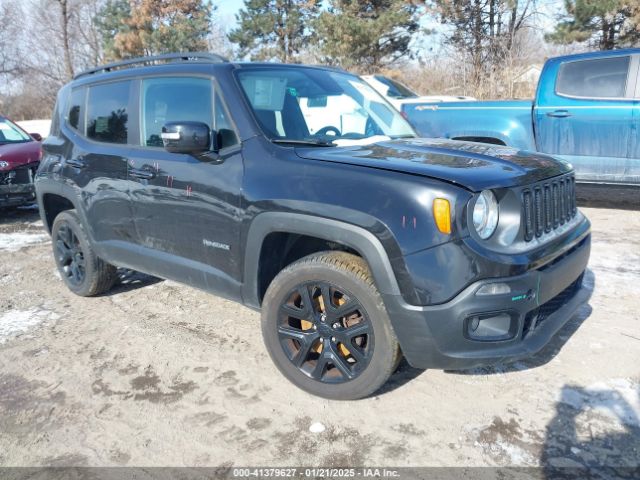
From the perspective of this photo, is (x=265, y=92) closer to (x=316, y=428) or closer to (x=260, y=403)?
(x=260, y=403)

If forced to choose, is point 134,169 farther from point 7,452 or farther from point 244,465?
point 244,465

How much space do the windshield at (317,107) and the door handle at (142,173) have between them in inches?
34.4

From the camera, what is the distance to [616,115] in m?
6.38

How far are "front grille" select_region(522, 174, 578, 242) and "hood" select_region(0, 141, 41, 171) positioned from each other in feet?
24.6

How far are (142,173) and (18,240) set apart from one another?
4.28 m

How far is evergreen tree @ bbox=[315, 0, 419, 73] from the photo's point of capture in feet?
71.6

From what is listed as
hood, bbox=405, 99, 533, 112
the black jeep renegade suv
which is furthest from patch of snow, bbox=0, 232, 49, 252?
hood, bbox=405, 99, 533, 112

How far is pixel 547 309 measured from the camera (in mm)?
2904

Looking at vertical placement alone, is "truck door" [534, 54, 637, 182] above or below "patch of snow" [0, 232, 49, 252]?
above

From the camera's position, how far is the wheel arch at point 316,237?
2.58 meters

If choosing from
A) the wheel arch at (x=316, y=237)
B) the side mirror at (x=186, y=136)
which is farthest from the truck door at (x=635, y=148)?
the side mirror at (x=186, y=136)

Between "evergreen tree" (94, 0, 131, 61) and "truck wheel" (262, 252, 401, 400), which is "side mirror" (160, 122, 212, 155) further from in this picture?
"evergreen tree" (94, 0, 131, 61)

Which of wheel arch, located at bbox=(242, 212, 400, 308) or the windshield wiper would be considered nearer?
wheel arch, located at bbox=(242, 212, 400, 308)

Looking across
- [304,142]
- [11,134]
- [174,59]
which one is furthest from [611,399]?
[11,134]
